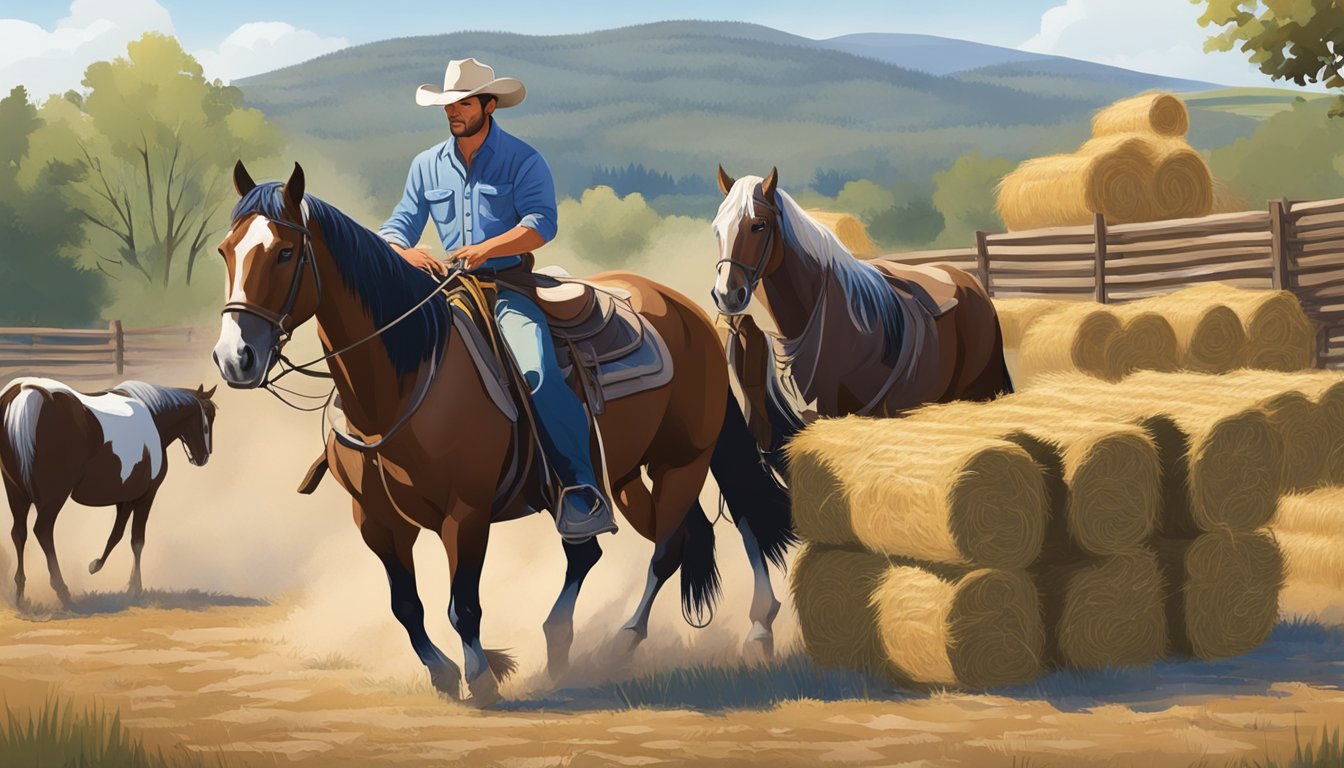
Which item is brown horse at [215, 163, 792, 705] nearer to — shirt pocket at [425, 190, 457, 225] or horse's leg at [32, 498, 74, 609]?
shirt pocket at [425, 190, 457, 225]

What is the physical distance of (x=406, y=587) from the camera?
6.82 meters

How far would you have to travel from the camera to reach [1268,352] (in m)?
12.2

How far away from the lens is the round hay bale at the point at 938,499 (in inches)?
256

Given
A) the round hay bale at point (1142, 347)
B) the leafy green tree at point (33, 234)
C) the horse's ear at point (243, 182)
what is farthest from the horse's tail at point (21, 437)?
the leafy green tree at point (33, 234)

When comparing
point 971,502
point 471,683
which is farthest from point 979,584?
point 471,683

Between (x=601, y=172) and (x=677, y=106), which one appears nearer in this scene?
(x=601, y=172)

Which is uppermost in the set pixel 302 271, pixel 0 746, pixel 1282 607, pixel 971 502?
pixel 302 271

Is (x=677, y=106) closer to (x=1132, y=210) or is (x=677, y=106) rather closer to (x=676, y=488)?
(x=1132, y=210)

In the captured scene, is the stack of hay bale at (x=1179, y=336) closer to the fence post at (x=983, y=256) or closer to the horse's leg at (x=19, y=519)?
the fence post at (x=983, y=256)

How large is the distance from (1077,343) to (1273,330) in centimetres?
153

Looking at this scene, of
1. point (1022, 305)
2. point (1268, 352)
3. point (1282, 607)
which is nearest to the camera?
point (1282, 607)

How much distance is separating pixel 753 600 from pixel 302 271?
321cm

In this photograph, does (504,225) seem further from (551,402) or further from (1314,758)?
(1314,758)

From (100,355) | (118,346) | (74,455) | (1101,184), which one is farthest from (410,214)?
(100,355)
